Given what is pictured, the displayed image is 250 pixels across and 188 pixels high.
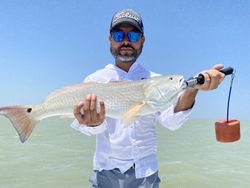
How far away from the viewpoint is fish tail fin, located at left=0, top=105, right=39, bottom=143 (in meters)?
3.13

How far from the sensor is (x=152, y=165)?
3.28 metres

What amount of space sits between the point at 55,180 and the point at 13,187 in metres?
1.36

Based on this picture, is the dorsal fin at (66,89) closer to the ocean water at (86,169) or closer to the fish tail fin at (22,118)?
the fish tail fin at (22,118)

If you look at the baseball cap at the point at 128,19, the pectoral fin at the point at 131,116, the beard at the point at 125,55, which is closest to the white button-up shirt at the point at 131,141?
the pectoral fin at the point at 131,116

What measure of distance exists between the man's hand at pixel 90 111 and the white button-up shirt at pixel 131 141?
74 millimetres

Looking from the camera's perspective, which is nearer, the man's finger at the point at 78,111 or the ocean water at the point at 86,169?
the man's finger at the point at 78,111

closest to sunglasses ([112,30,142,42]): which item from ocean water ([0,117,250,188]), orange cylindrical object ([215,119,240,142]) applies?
orange cylindrical object ([215,119,240,142])

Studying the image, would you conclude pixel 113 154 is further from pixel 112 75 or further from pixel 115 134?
pixel 112 75

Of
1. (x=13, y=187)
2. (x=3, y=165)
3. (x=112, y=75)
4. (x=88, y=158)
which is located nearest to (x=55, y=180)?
(x=13, y=187)

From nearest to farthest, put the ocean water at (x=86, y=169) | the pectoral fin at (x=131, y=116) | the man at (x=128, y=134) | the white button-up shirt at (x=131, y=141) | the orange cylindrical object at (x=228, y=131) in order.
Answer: the pectoral fin at (x=131, y=116) → the man at (x=128, y=134) → the white button-up shirt at (x=131, y=141) → the orange cylindrical object at (x=228, y=131) → the ocean water at (x=86, y=169)

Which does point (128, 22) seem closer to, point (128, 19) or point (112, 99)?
point (128, 19)

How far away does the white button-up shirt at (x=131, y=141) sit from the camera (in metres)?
3.21

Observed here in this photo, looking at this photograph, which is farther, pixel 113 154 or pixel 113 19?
pixel 113 19

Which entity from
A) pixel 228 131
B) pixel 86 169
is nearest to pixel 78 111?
pixel 228 131
